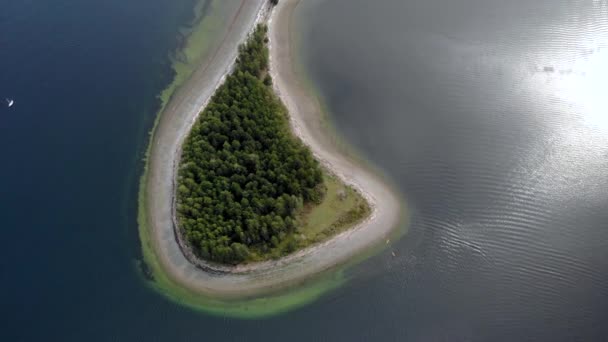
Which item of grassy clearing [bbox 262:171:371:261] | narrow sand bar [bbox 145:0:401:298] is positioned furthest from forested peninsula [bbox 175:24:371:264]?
narrow sand bar [bbox 145:0:401:298]

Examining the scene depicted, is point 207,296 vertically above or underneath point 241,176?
underneath

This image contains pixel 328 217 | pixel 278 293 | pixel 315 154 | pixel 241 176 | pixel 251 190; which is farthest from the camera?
pixel 315 154

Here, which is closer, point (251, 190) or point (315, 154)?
point (251, 190)

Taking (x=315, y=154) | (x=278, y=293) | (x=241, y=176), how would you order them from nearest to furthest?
(x=278, y=293) < (x=241, y=176) < (x=315, y=154)

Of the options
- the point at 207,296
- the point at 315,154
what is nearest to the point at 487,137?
the point at 315,154

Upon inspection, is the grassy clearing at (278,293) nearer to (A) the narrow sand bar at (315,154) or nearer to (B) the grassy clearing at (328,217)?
(B) the grassy clearing at (328,217)

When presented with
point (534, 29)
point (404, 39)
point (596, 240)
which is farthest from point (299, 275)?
point (534, 29)

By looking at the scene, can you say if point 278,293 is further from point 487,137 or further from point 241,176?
point 487,137
